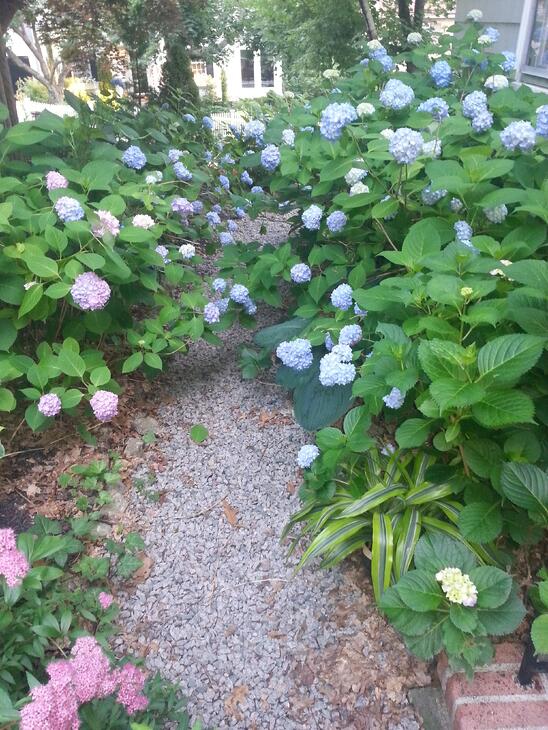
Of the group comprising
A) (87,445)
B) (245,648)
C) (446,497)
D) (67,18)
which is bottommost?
(245,648)

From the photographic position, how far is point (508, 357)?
117cm

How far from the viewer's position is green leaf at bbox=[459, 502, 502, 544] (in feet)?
4.33

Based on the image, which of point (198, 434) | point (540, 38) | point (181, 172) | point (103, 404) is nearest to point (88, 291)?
point (103, 404)

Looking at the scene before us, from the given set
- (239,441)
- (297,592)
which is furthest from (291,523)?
(239,441)

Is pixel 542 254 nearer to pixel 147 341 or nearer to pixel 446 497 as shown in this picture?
pixel 446 497

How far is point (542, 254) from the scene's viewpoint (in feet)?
5.53

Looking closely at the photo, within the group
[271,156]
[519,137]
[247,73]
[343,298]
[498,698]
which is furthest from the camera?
[247,73]

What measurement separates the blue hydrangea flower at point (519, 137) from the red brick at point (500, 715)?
4.68 ft

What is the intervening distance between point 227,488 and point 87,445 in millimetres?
550

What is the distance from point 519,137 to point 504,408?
911mm

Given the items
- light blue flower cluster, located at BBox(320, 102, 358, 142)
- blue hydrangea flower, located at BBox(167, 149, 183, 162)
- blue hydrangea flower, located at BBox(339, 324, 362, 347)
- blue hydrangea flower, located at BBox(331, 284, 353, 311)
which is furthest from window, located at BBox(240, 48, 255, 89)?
blue hydrangea flower, located at BBox(339, 324, 362, 347)

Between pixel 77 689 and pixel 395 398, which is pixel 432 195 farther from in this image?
pixel 77 689

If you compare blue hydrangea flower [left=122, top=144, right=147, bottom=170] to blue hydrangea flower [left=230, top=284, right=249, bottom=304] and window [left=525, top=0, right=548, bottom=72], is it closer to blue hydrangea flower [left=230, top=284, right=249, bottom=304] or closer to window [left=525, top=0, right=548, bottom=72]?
blue hydrangea flower [left=230, top=284, right=249, bottom=304]

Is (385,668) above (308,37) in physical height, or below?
below
